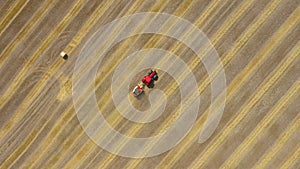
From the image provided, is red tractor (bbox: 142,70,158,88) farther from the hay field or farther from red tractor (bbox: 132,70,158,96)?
the hay field

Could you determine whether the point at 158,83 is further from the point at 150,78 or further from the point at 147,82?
the point at 147,82

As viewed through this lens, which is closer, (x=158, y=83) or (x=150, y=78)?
(x=150, y=78)

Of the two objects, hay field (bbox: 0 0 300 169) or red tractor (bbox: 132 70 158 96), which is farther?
red tractor (bbox: 132 70 158 96)

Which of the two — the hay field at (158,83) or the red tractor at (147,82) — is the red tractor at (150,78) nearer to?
the red tractor at (147,82)

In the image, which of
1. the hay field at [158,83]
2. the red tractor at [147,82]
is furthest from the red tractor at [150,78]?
the hay field at [158,83]

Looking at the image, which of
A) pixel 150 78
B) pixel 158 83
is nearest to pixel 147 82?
pixel 150 78

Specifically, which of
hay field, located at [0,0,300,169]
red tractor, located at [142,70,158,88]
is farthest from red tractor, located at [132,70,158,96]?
hay field, located at [0,0,300,169]

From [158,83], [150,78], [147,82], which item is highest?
[158,83]

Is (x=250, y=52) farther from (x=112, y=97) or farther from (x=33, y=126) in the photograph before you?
(x=33, y=126)
